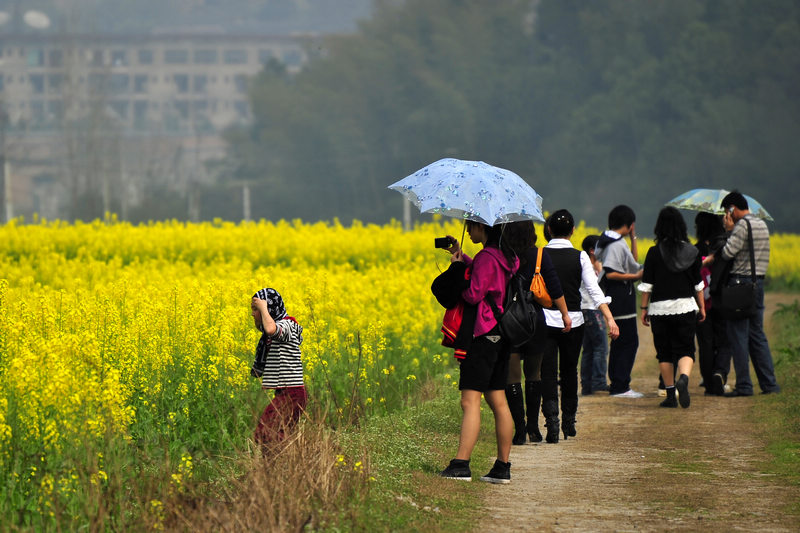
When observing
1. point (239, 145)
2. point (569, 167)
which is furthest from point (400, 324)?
point (239, 145)

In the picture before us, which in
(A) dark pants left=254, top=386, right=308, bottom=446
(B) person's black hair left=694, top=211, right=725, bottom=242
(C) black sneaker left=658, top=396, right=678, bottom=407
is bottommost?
(C) black sneaker left=658, top=396, right=678, bottom=407

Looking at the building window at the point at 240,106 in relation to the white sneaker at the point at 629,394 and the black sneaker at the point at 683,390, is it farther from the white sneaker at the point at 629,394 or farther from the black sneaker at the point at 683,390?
the black sneaker at the point at 683,390

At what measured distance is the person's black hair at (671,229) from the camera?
9.85m

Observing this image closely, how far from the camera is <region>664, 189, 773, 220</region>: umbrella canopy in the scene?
1120 cm

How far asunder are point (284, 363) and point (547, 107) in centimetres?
5591

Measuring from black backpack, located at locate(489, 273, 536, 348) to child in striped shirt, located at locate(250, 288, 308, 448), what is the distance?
47.9 inches

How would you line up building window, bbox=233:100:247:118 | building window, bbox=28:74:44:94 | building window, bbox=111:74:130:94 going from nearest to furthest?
building window, bbox=111:74:130:94 → building window, bbox=233:100:247:118 → building window, bbox=28:74:44:94

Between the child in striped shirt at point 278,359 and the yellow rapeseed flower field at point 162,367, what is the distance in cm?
40

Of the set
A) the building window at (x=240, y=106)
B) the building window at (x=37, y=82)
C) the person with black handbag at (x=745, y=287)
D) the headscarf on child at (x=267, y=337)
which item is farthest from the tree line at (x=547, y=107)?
the building window at (x=37, y=82)

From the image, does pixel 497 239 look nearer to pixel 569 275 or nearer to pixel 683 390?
pixel 569 275

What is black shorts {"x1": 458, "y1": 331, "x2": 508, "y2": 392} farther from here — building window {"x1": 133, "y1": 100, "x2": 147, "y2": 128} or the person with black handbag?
building window {"x1": 133, "y1": 100, "x2": 147, "y2": 128}

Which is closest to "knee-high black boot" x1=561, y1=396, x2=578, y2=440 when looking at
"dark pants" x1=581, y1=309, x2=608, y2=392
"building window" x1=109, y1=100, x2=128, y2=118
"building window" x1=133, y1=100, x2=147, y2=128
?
"dark pants" x1=581, y1=309, x2=608, y2=392

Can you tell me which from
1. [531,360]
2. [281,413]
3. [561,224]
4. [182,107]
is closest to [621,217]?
[561,224]

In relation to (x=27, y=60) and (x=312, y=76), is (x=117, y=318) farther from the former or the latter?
(x=27, y=60)
